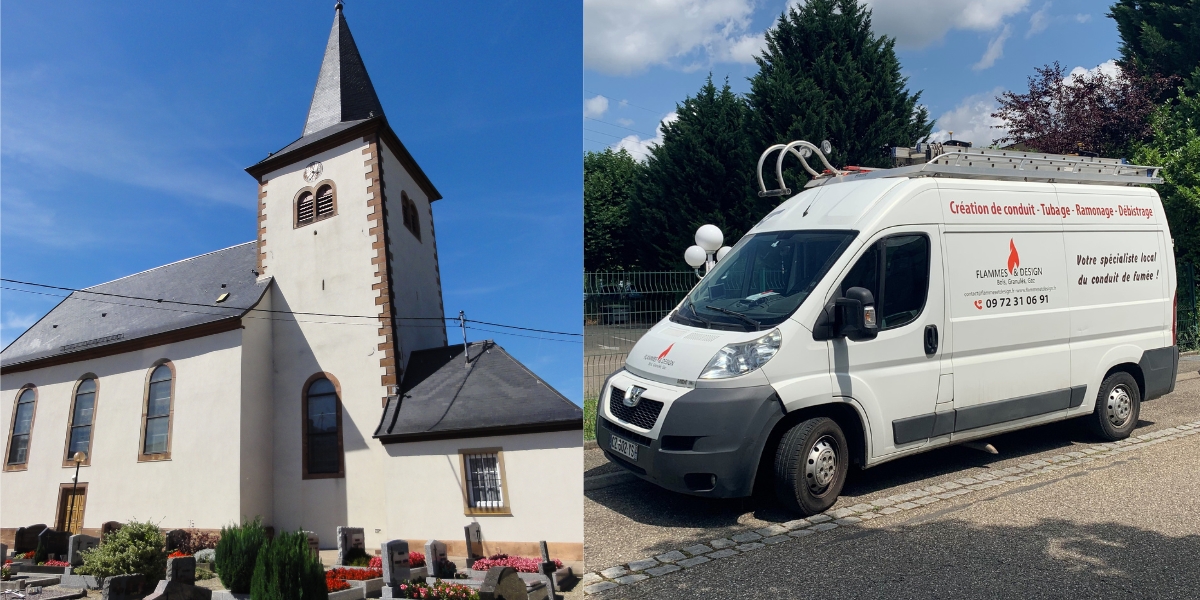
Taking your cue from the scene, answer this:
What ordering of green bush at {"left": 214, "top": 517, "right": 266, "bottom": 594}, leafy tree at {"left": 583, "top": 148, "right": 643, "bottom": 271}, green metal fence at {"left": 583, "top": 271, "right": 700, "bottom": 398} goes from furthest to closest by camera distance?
leafy tree at {"left": 583, "top": 148, "right": 643, "bottom": 271}
green metal fence at {"left": 583, "top": 271, "right": 700, "bottom": 398}
green bush at {"left": 214, "top": 517, "right": 266, "bottom": 594}

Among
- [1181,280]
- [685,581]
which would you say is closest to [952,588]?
[685,581]

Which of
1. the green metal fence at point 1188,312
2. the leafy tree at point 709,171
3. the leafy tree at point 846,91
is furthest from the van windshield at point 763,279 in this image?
the leafy tree at point 846,91

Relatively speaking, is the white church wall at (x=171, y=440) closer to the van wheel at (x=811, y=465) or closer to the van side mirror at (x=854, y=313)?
the van wheel at (x=811, y=465)

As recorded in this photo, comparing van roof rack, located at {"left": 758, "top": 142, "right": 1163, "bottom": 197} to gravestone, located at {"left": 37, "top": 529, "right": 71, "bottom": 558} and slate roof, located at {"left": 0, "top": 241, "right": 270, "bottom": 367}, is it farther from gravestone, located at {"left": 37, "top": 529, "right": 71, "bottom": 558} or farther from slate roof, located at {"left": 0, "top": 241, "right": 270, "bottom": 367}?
gravestone, located at {"left": 37, "top": 529, "right": 71, "bottom": 558}

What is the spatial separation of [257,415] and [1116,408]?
6383 millimetres

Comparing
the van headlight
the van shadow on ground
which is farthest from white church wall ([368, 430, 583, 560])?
the van headlight

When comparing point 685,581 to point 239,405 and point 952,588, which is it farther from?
point 239,405

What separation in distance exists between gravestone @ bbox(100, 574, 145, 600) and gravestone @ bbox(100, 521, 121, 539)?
0.27 ft

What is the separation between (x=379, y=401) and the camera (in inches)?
49.4

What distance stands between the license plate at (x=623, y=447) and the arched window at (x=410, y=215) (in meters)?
3.04

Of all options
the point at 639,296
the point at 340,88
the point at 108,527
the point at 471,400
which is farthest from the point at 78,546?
the point at 639,296

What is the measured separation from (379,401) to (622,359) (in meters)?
3.45

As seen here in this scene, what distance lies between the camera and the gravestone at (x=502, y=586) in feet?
3.60

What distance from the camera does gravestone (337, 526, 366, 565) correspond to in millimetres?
1254
